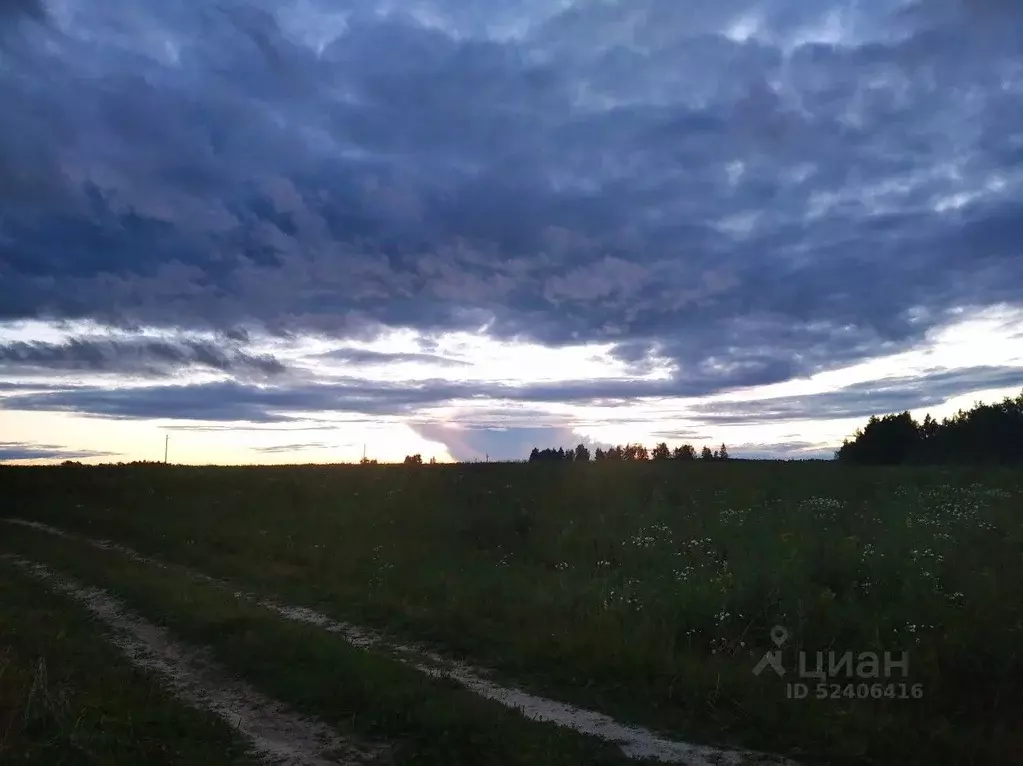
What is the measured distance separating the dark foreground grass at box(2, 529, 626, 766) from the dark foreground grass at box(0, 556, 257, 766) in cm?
50

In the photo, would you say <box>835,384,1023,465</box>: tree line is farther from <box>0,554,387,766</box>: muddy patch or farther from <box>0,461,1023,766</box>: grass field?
<box>0,554,387,766</box>: muddy patch

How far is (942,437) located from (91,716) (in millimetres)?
77616

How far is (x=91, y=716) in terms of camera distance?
9.67 meters

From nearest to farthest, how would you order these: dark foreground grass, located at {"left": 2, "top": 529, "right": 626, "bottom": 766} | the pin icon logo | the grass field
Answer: dark foreground grass, located at {"left": 2, "top": 529, "right": 626, "bottom": 766}
the grass field
the pin icon logo

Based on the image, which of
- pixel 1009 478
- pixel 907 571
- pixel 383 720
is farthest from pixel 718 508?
pixel 383 720

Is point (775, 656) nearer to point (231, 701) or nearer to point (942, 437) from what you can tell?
point (231, 701)

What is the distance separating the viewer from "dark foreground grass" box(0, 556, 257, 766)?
8555mm

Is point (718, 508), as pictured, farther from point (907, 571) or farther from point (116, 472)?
point (116, 472)

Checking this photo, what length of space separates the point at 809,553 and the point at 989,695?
7.14 meters

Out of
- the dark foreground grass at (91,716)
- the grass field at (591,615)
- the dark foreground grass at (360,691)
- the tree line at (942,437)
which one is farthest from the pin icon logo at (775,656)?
the tree line at (942,437)

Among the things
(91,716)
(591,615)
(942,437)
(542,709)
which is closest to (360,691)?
(542,709)

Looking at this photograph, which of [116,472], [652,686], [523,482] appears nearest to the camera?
[652,686]

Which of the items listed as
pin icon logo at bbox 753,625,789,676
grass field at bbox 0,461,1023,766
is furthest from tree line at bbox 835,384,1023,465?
pin icon logo at bbox 753,625,789,676

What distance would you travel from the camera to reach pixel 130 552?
27.4 metres
